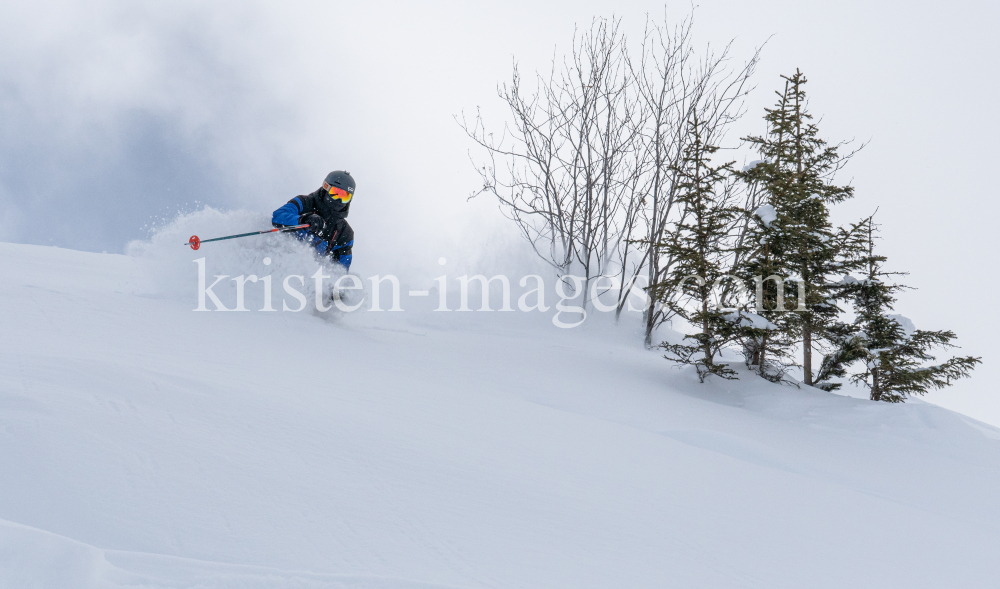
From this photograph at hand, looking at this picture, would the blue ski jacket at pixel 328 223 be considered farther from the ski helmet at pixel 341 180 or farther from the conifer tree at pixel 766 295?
the conifer tree at pixel 766 295

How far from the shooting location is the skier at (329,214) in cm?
696

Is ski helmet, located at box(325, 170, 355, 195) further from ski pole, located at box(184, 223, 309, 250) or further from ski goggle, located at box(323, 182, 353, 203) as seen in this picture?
ski pole, located at box(184, 223, 309, 250)

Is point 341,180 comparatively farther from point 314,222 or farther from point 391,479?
point 391,479

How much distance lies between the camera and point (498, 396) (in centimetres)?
464

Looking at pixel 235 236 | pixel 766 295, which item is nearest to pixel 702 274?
pixel 766 295

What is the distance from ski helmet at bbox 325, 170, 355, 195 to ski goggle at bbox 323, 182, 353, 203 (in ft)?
0.11

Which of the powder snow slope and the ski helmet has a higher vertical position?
the ski helmet

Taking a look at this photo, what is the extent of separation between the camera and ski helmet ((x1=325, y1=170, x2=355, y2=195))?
7023 mm

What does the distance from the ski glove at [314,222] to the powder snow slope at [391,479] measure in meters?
1.76

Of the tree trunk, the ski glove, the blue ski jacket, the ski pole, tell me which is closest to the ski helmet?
the blue ski jacket

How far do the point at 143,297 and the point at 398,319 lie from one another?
400 cm

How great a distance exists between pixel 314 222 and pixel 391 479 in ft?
17.4

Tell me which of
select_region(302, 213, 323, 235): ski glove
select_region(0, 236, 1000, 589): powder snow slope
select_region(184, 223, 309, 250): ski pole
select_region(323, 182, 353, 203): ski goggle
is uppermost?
select_region(323, 182, 353, 203): ski goggle

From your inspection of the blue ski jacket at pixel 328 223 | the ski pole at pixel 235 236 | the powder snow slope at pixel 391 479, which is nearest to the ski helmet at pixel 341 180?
the blue ski jacket at pixel 328 223
